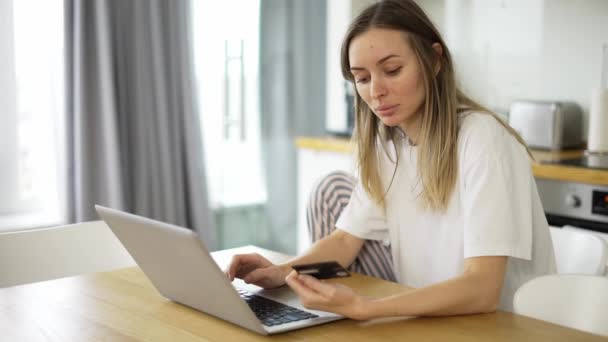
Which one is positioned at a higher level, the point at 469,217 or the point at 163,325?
the point at 469,217

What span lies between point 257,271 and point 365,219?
34 cm

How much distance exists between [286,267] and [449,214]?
1.13 ft

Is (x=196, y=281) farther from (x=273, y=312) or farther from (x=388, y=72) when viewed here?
(x=388, y=72)

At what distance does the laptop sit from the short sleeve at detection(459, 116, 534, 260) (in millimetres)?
315

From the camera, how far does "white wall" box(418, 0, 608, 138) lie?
2857 mm

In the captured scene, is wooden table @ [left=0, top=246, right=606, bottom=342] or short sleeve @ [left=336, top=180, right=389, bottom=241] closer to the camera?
wooden table @ [left=0, top=246, right=606, bottom=342]

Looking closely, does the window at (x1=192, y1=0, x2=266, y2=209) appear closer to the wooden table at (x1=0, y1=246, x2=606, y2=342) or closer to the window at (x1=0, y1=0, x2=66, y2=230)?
the window at (x1=0, y1=0, x2=66, y2=230)

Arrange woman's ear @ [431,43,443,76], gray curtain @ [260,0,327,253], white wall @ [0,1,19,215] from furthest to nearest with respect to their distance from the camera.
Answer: gray curtain @ [260,0,327,253] → white wall @ [0,1,19,215] → woman's ear @ [431,43,443,76]

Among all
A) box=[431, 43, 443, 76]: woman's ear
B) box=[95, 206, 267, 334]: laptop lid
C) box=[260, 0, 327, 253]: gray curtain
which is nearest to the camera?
box=[95, 206, 267, 334]: laptop lid

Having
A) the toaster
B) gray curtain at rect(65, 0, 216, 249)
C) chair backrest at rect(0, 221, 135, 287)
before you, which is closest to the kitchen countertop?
the toaster

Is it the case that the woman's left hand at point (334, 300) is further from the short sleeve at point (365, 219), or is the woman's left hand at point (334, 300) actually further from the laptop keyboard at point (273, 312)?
the short sleeve at point (365, 219)

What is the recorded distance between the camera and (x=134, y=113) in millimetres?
3029

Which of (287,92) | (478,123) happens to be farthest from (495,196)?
(287,92)

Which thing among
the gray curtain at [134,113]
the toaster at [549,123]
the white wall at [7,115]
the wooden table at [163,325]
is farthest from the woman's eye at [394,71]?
the white wall at [7,115]
